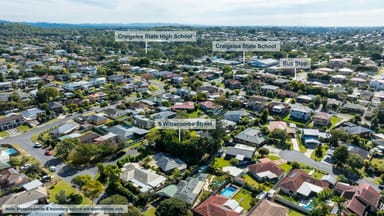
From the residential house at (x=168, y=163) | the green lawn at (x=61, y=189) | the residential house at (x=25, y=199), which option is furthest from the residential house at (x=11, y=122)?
the residential house at (x=168, y=163)

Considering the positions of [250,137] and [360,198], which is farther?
[250,137]

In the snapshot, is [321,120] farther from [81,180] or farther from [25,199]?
[25,199]

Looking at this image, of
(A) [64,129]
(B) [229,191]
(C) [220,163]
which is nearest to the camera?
(B) [229,191]

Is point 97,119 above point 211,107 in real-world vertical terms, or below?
below

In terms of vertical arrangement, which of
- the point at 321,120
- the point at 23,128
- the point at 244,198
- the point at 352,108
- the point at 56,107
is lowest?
the point at 244,198

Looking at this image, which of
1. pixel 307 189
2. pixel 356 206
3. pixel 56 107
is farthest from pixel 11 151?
pixel 356 206

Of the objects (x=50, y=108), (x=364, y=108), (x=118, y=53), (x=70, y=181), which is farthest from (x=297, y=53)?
(x=70, y=181)

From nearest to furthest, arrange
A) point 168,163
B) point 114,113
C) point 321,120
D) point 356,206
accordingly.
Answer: point 356,206, point 168,163, point 321,120, point 114,113

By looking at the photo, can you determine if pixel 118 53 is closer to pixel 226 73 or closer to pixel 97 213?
pixel 226 73
